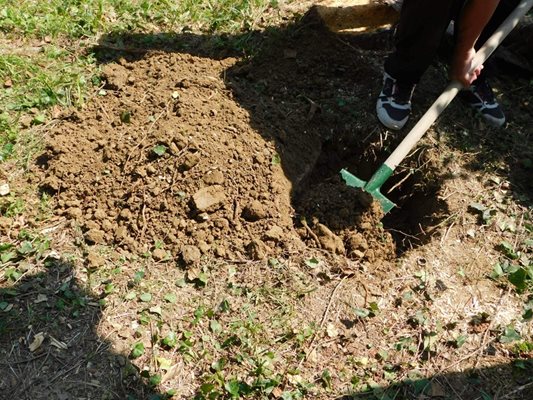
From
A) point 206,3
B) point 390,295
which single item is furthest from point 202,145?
point 206,3

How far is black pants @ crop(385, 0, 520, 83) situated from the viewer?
2723 millimetres

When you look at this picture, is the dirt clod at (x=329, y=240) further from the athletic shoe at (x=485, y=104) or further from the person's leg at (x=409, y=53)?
the athletic shoe at (x=485, y=104)

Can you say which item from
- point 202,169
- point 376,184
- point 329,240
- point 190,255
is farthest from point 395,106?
point 190,255

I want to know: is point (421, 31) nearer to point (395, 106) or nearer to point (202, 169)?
point (395, 106)

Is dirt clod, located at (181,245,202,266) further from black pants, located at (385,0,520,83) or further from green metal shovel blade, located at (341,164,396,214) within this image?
black pants, located at (385,0,520,83)

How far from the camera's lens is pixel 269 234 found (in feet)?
8.91

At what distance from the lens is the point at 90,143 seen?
9.69 ft

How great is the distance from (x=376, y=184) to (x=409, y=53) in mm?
755

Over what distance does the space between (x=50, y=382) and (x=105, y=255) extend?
2.16ft

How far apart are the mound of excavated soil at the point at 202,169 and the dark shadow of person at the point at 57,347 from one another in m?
0.34

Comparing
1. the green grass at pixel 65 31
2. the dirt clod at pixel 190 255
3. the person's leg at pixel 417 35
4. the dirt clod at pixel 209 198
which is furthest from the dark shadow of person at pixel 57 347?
the person's leg at pixel 417 35

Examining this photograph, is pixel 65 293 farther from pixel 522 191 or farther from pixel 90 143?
pixel 522 191

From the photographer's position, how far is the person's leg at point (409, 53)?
2.73 metres

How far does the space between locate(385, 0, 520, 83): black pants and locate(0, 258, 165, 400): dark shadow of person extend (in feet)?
6.86
